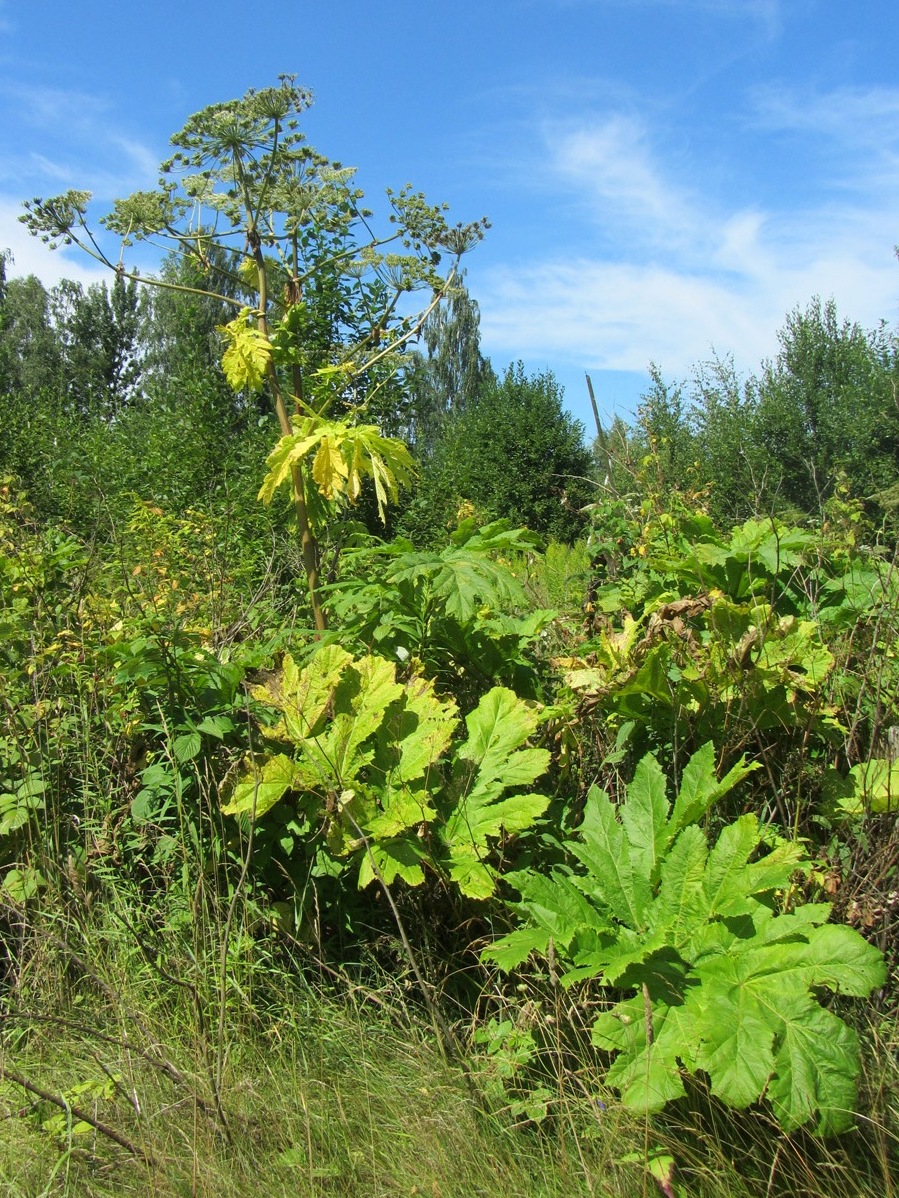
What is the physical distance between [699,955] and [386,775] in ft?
2.59

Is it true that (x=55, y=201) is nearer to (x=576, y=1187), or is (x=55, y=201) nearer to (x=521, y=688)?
(x=521, y=688)

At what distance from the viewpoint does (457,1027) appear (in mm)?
2025

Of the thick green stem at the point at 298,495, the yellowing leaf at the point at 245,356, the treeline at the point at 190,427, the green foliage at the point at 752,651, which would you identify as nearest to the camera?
the green foliage at the point at 752,651

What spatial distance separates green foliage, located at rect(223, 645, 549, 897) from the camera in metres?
2.01

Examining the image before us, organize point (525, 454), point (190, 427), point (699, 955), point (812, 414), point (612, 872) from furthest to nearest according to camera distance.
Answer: point (812, 414) → point (525, 454) → point (190, 427) → point (612, 872) → point (699, 955)

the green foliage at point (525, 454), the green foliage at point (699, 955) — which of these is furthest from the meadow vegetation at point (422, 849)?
the green foliage at point (525, 454)

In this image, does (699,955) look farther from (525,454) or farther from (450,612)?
(525,454)

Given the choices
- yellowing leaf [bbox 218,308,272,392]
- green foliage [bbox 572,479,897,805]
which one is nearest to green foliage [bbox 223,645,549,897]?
green foliage [bbox 572,479,897,805]

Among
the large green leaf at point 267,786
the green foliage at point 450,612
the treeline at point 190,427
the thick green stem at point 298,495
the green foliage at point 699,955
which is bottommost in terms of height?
the green foliage at point 699,955

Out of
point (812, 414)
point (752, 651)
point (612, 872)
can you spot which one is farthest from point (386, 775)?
point (812, 414)

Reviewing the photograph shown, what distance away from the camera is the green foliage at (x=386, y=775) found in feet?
6.61

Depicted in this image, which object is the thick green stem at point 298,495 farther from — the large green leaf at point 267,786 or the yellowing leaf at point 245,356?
the large green leaf at point 267,786

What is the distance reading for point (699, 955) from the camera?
1.71 metres

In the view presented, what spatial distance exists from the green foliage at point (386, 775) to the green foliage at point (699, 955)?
207mm
